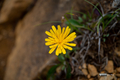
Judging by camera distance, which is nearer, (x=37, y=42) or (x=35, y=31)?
(x=37, y=42)

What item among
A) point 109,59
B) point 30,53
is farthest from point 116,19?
point 30,53

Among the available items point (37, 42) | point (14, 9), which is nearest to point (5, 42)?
point (14, 9)

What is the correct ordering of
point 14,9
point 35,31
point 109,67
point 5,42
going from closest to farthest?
point 109,67 → point 35,31 → point 14,9 → point 5,42

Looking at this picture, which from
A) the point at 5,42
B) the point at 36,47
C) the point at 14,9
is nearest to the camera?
the point at 36,47

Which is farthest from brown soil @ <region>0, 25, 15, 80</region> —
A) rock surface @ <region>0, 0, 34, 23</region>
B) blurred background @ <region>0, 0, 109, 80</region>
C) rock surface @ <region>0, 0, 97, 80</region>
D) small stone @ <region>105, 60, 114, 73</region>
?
small stone @ <region>105, 60, 114, 73</region>

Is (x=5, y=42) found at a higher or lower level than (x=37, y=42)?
higher

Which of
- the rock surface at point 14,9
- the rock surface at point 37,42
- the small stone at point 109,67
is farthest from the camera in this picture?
the rock surface at point 14,9

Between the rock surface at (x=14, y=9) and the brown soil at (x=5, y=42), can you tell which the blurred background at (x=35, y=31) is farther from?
the brown soil at (x=5, y=42)

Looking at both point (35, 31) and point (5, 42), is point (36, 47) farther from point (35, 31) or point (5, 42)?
point (5, 42)

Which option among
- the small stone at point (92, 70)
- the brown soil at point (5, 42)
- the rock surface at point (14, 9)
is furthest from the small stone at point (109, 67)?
the brown soil at point (5, 42)

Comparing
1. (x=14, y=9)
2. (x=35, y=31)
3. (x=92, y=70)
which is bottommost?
(x=92, y=70)

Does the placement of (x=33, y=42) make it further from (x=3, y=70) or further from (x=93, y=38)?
(x=3, y=70)
